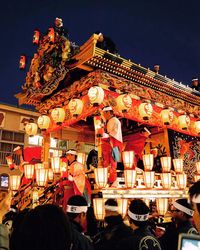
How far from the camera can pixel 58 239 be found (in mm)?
1738

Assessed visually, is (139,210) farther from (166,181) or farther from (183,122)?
(183,122)

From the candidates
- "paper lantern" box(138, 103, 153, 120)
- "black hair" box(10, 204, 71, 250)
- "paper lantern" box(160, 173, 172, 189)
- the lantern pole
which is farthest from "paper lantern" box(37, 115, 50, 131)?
"black hair" box(10, 204, 71, 250)

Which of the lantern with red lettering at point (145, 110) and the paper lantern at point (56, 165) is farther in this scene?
the paper lantern at point (56, 165)

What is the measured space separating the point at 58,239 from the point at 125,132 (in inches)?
520

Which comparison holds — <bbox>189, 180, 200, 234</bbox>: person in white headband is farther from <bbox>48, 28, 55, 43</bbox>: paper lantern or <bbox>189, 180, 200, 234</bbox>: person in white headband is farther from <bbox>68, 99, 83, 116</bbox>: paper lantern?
<bbox>48, 28, 55, 43</bbox>: paper lantern

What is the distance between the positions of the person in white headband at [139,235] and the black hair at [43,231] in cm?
154

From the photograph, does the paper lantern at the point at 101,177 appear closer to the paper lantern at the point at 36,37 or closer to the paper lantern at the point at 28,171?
the paper lantern at the point at 28,171

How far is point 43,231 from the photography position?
1729mm

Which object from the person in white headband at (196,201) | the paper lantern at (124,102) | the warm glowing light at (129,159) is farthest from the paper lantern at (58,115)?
the person in white headband at (196,201)

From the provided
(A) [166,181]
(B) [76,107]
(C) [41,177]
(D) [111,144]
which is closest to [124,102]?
(D) [111,144]

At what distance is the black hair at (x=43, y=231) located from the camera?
1708mm

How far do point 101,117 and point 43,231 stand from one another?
26.3 feet

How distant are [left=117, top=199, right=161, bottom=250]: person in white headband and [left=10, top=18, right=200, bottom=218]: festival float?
14.2ft

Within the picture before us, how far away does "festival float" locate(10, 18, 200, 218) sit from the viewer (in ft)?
31.2
